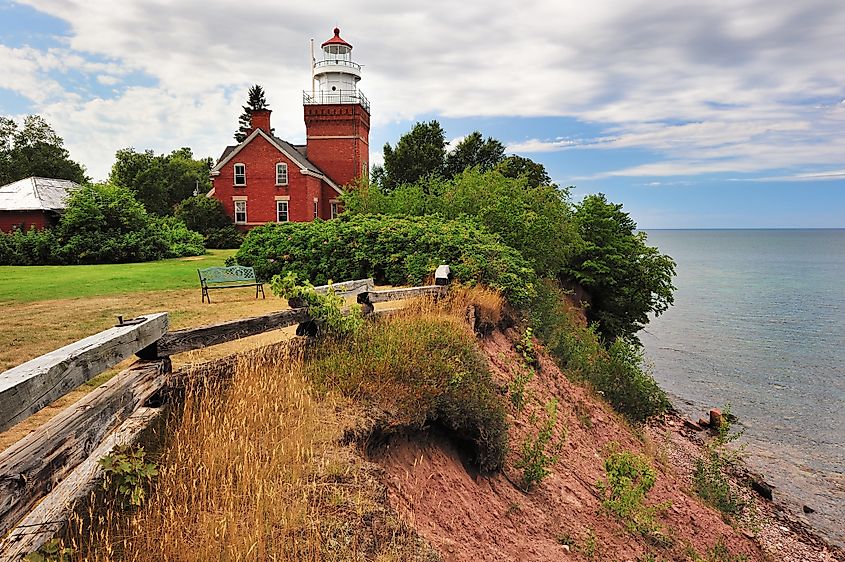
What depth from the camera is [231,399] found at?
19.1ft

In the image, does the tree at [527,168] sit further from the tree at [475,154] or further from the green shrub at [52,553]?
the green shrub at [52,553]

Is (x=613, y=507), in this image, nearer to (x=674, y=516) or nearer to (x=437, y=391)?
(x=674, y=516)

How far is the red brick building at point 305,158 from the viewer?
146ft

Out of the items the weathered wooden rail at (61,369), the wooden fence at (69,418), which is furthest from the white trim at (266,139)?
the weathered wooden rail at (61,369)

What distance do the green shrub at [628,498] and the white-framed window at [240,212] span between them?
130 ft

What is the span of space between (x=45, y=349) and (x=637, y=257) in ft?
83.2

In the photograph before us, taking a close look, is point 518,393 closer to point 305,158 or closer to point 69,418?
point 69,418

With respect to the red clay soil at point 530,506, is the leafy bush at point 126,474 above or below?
above

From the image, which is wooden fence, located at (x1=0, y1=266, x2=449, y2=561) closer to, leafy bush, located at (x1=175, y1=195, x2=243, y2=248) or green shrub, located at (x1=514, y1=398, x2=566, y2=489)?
green shrub, located at (x1=514, y1=398, x2=566, y2=489)

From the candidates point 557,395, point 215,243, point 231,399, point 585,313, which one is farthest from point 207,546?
point 215,243

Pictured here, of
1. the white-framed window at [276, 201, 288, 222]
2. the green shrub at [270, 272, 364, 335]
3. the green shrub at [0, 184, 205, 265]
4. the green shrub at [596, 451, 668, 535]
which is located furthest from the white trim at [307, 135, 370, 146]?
the green shrub at [270, 272, 364, 335]

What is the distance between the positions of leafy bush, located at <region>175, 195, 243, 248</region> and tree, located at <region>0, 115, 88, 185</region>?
89.3ft

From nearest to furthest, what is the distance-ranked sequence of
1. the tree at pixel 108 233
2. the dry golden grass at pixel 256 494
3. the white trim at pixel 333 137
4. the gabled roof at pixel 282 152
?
the dry golden grass at pixel 256 494, the tree at pixel 108 233, the gabled roof at pixel 282 152, the white trim at pixel 333 137

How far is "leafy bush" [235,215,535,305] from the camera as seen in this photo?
14.8 metres
